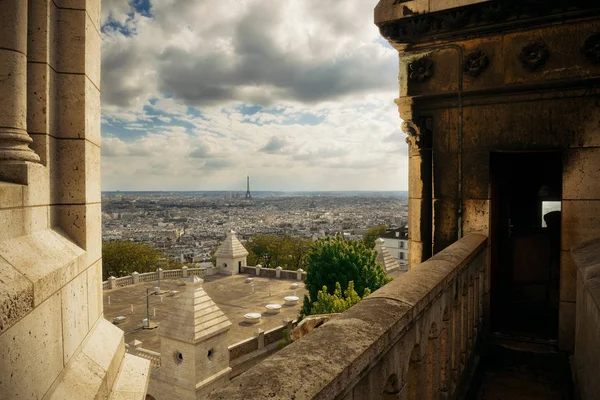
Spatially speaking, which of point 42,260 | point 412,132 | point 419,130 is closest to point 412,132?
point 412,132

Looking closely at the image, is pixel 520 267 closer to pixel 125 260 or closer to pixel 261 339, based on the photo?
pixel 261 339

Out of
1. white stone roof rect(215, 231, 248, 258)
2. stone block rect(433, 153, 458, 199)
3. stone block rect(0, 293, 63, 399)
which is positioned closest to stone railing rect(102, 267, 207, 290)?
white stone roof rect(215, 231, 248, 258)

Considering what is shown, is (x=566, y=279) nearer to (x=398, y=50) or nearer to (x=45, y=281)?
(x=398, y=50)

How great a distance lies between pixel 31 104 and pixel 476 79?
543 cm

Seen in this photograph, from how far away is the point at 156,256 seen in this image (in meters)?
56.2

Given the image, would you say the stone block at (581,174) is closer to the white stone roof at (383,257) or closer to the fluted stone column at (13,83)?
the fluted stone column at (13,83)

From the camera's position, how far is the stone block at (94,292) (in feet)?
11.8

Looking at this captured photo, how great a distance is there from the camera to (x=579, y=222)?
5.52 meters

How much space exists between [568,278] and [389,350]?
4.56 metres

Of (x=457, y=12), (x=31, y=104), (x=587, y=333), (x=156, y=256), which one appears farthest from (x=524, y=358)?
(x=156, y=256)

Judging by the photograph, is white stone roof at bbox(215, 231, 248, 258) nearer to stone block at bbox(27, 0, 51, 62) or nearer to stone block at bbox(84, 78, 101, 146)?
stone block at bbox(84, 78, 101, 146)

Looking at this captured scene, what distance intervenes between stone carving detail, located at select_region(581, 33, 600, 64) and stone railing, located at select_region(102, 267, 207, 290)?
37648mm

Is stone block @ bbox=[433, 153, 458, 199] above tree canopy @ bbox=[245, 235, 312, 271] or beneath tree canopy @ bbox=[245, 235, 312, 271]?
above

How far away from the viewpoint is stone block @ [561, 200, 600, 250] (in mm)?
5438
